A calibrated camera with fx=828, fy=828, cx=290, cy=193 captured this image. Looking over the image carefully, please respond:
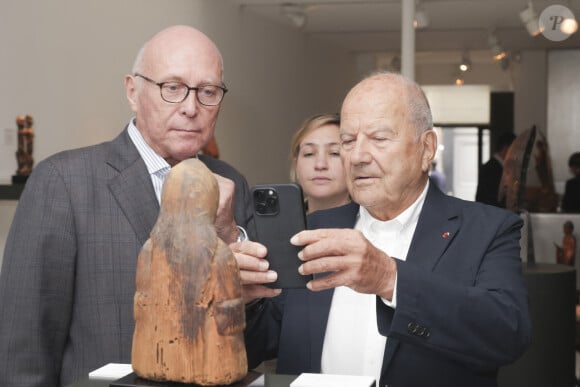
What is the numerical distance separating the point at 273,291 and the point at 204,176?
15.6 inches

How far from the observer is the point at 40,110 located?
548 cm

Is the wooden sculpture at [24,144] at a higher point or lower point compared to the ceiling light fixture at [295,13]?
lower

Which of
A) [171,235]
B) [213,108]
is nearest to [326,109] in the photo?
[213,108]

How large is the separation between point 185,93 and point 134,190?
27 cm

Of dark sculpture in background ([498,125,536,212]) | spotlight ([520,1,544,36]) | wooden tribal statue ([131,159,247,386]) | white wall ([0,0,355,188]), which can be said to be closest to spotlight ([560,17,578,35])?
spotlight ([520,1,544,36])

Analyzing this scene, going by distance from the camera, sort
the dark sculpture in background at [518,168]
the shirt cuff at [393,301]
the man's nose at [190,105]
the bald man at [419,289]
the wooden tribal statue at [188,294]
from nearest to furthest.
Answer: the wooden tribal statue at [188,294], the shirt cuff at [393,301], the bald man at [419,289], the man's nose at [190,105], the dark sculpture in background at [518,168]

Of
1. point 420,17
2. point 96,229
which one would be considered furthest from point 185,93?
point 420,17

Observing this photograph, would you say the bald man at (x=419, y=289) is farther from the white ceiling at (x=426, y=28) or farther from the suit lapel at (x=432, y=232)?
the white ceiling at (x=426, y=28)

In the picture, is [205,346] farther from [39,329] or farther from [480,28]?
[480,28]

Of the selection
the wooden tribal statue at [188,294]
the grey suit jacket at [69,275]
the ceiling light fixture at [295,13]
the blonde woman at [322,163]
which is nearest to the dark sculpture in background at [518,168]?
the blonde woman at [322,163]

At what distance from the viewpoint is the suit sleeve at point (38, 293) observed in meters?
1.95

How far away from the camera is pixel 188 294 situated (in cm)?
133

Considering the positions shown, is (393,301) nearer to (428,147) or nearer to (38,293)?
(428,147)

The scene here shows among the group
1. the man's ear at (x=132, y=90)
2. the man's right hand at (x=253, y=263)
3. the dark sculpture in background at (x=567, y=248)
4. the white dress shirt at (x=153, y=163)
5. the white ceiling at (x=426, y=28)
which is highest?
the white ceiling at (x=426, y=28)
